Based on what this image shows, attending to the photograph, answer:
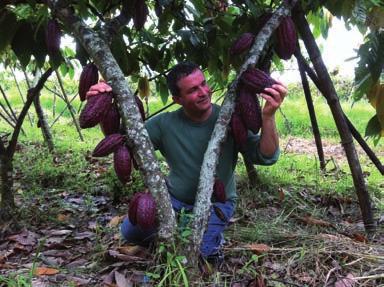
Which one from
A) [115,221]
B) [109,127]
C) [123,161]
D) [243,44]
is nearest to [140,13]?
[243,44]

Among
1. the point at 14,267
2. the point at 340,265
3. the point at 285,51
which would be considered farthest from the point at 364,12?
the point at 14,267

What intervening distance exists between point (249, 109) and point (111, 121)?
41 cm

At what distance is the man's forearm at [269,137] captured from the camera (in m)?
1.72

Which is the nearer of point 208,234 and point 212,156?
point 212,156

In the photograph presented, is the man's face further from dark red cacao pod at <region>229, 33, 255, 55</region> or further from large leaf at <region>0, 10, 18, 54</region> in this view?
large leaf at <region>0, 10, 18, 54</region>

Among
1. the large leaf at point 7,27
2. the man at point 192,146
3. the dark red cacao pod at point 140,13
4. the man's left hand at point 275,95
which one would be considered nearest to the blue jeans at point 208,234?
the man at point 192,146

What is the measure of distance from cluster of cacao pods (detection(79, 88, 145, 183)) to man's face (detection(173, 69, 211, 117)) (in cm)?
43

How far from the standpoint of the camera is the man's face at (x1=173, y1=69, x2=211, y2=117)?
1.92m

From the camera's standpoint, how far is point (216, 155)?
162 centimetres

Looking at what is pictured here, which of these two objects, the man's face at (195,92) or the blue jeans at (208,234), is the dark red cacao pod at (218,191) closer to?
the blue jeans at (208,234)

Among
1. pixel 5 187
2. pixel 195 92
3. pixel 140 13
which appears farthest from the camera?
pixel 5 187

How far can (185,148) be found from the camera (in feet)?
6.72

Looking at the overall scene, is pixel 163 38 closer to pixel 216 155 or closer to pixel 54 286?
pixel 216 155

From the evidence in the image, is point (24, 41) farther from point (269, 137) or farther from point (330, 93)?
point (330, 93)
